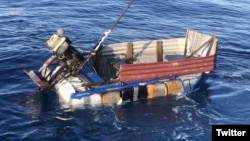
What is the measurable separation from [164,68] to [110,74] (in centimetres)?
421

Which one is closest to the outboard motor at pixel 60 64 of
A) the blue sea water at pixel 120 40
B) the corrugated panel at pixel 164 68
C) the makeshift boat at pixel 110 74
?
the makeshift boat at pixel 110 74

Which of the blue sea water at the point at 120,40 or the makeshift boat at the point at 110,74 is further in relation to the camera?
the makeshift boat at the point at 110,74

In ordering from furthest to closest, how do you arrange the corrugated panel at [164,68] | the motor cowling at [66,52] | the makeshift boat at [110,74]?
1. the corrugated panel at [164,68]
2. the makeshift boat at [110,74]
3. the motor cowling at [66,52]

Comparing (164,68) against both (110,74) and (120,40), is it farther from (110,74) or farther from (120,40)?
(120,40)

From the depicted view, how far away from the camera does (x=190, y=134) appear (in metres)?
18.9

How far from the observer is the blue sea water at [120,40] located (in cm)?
1881

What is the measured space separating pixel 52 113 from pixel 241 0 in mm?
38847

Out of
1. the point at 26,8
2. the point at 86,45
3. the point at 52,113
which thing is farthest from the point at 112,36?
the point at 52,113

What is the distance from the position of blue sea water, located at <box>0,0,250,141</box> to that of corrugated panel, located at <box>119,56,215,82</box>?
1591 millimetres

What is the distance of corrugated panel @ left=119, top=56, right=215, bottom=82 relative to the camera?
20.6 metres

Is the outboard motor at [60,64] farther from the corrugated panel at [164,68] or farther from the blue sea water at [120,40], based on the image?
the corrugated panel at [164,68]

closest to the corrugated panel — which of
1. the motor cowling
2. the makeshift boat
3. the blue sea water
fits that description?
the makeshift boat

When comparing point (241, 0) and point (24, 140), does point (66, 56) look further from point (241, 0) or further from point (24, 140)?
point (241, 0)

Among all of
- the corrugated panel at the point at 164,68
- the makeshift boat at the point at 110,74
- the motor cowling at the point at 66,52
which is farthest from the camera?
the corrugated panel at the point at 164,68
